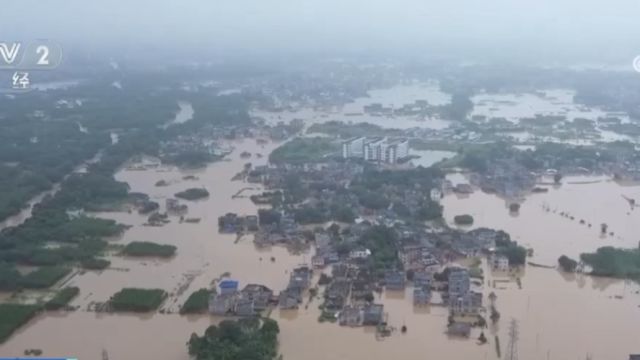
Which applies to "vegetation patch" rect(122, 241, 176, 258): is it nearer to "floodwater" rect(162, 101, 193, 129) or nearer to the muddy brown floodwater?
the muddy brown floodwater

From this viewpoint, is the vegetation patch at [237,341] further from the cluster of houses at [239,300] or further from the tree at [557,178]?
the tree at [557,178]

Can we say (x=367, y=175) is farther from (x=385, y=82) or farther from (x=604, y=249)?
(x=385, y=82)

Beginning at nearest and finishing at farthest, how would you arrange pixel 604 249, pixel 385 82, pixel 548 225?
1. pixel 604 249
2. pixel 548 225
3. pixel 385 82

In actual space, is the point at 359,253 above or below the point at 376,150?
below

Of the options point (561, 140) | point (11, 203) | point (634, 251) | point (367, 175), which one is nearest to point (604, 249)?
point (634, 251)

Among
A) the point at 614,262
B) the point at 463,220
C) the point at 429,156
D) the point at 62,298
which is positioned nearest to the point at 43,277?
the point at 62,298

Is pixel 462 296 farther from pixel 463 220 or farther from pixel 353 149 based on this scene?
pixel 353 149

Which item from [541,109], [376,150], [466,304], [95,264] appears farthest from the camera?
[541,109]
